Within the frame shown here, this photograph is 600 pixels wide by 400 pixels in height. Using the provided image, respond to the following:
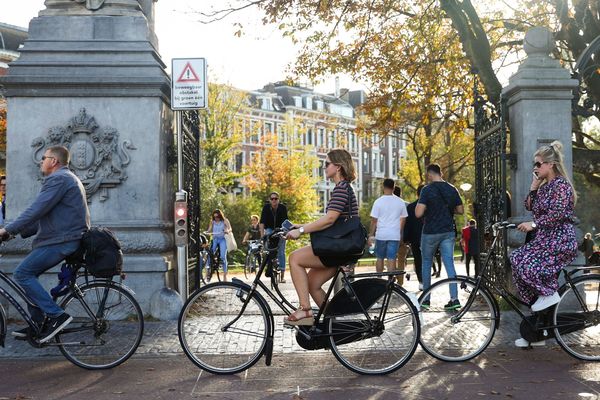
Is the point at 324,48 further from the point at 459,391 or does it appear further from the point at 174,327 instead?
the point at 459,391

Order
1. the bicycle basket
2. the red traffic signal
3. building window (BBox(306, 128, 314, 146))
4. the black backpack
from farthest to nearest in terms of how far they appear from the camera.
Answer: building window (BBox(306, 128, 314, 146)), the red traffic signal, the black backpack, the bicycle basket

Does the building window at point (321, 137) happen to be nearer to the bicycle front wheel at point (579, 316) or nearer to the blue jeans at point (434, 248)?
the blue jeans at point (434, 248)

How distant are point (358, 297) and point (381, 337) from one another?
379 millimetres

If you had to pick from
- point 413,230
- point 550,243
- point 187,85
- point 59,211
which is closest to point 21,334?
point 59,211

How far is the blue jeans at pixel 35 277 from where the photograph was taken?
7.03m

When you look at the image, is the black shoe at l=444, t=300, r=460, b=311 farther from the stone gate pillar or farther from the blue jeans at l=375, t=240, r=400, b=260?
the blue jeans at l=375, t=240, r=400, b=260

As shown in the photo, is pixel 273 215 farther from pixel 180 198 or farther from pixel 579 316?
pixel 579 316

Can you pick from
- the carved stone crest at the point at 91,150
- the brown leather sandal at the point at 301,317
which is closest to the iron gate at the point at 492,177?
the brown leather sandal at the point at 301,317

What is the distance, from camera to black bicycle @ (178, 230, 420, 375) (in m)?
6.77

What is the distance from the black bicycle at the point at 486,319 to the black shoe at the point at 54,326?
9.96 ft

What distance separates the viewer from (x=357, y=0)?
19484mm

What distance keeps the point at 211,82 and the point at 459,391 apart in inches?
1744

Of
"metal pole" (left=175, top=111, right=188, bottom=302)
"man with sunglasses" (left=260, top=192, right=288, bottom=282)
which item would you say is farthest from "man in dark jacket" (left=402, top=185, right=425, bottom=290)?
"metal pole" (left=175, top=111, right=188, bottom=302)

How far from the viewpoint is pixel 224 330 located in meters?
6.82
